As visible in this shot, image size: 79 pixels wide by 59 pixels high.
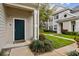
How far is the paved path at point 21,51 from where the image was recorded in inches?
139

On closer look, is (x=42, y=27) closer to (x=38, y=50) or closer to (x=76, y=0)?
(x=38, y=50)

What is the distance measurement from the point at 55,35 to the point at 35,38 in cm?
60

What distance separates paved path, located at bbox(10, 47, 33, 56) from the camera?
353cm

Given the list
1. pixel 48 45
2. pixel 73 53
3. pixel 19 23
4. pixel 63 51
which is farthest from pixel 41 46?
pixel 19 23

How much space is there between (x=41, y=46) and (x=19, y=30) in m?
0.93

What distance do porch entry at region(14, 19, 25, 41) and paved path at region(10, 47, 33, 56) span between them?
44 cm

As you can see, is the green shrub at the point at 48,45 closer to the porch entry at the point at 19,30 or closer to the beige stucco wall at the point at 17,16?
the beige stucco wall at the point at 17,16

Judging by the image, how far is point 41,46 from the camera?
3.60 metres

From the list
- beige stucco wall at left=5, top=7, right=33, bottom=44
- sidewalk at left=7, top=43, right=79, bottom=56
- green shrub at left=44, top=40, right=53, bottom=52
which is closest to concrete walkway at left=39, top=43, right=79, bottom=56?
sidewalk at left=7, top=43, right=79, bottom=56

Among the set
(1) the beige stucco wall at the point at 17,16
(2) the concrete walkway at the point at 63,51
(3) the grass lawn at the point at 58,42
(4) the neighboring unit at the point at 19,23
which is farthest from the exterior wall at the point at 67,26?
(1) the beige stucco wall at the point at 17,16

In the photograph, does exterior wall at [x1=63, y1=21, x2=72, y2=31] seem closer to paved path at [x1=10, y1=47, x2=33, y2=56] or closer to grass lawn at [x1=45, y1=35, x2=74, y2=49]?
grass lawn at [x1=45, y1=35, x2=74, y2=49]

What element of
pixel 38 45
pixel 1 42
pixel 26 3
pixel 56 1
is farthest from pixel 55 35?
pixel 1 42

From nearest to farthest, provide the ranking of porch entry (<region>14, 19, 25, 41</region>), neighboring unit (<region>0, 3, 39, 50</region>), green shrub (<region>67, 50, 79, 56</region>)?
green shrub (<region>67, 50, 79, 56</region>) → neighboring unit (<region>0, 3, 39, 50</region>) → porch entry (<region>14, 19, 25, 41</region>)

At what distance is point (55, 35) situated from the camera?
12.0 feet
